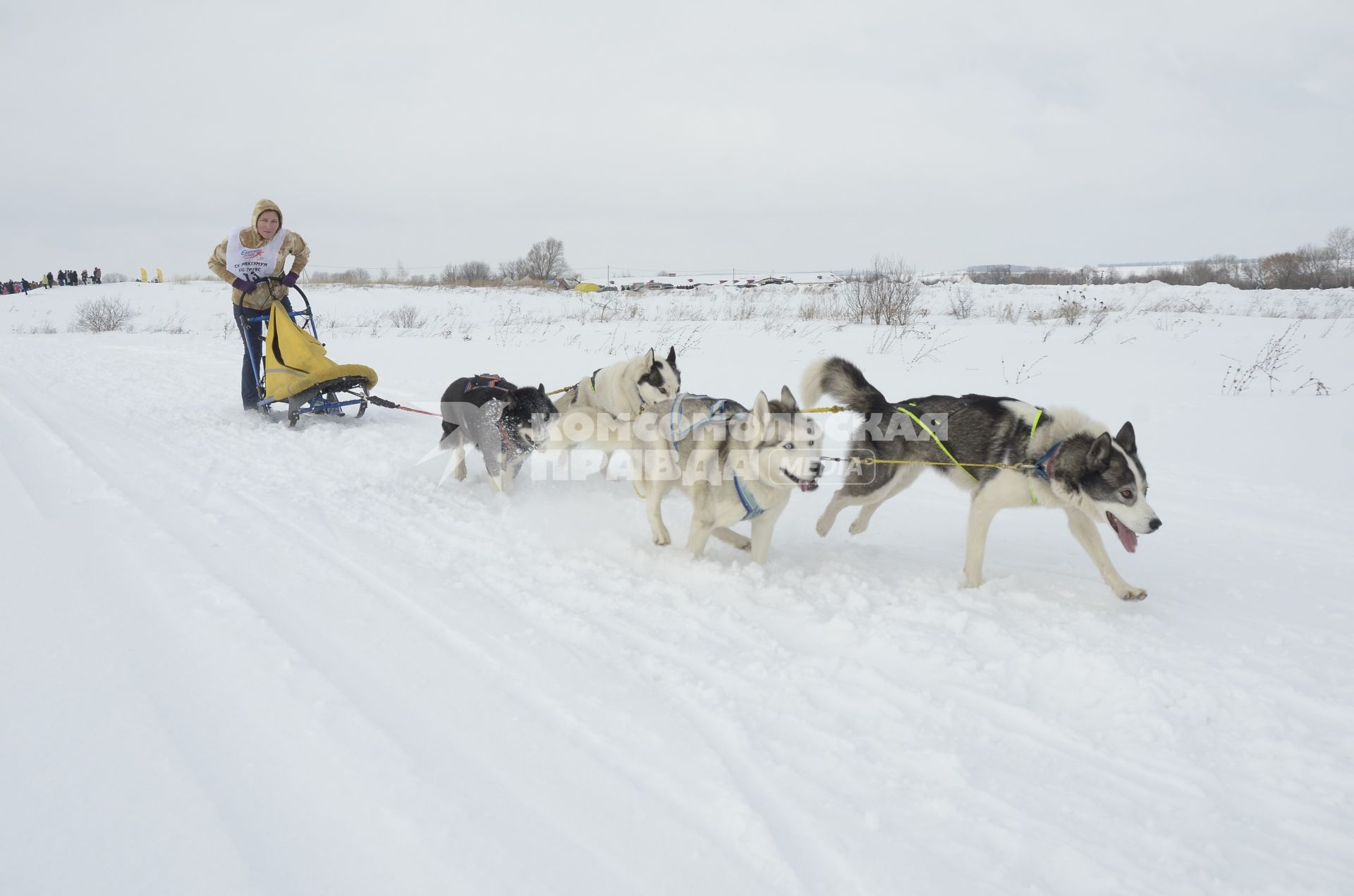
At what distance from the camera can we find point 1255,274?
84.7 feet

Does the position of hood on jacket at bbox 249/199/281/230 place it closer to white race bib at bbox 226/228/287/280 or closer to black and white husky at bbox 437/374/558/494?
white race bib at bbox 226/228/287/280

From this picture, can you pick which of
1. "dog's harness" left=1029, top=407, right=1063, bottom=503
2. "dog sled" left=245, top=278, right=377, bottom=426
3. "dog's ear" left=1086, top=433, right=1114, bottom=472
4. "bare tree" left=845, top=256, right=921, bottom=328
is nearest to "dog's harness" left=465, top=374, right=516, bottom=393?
"dog sled" left=245, top=278, right=377, bottom=426

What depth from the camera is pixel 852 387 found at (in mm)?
4074

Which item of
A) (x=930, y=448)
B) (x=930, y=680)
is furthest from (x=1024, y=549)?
(x=930, y=680)

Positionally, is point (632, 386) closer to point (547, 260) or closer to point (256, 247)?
point (256, 247)

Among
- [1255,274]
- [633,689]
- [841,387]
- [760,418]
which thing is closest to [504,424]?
[760,418]

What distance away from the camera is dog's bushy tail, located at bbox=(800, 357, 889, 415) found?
4.04m

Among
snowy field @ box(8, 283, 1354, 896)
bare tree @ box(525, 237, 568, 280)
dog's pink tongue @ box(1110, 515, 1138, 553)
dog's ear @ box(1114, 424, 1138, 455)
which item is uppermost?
bare tree @ box(525, 237, 568, 280)

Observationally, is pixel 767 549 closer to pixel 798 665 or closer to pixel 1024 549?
pixel 798 665

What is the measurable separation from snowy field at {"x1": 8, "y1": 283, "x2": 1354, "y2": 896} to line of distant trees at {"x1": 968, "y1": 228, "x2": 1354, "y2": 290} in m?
A: 22.5

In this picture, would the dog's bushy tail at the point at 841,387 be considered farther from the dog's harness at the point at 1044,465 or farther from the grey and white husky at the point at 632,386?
the grey and white husky at the point at 632,386

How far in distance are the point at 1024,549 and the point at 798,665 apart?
2039 mm

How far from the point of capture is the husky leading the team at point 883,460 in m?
3.22

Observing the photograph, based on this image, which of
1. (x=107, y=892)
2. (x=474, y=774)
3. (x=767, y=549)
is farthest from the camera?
(x=767, y=549)
